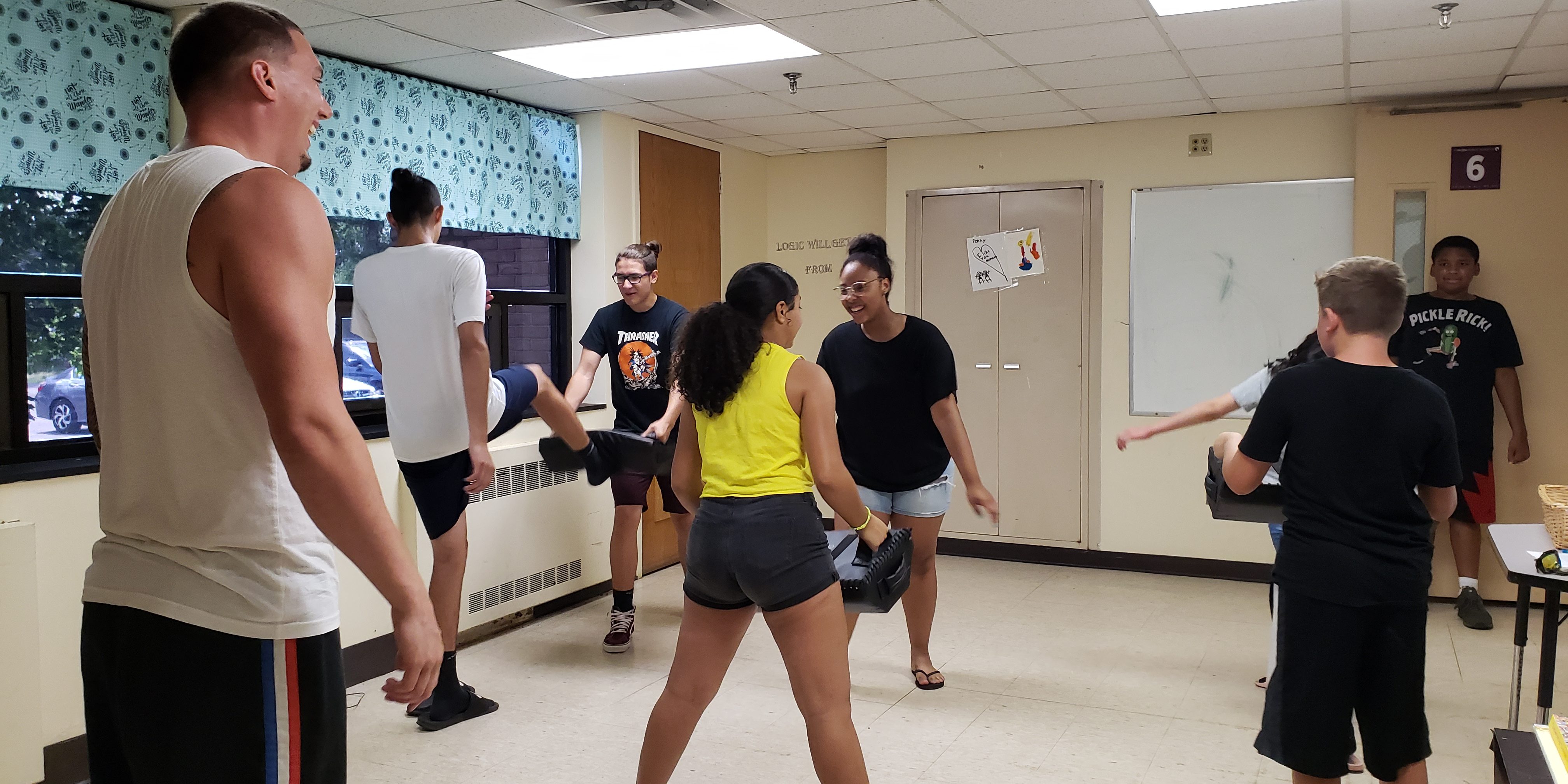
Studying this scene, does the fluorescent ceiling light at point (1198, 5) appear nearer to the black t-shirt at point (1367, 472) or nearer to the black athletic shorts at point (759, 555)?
the black t-shirt at point (1367, 472)

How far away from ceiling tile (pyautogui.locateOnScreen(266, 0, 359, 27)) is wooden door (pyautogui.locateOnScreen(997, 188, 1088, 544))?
11.9 feet

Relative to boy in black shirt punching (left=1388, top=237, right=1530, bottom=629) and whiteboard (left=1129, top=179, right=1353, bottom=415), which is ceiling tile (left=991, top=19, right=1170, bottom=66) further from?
boy in black shirt punching (left=1388, top=237, right=1530, bottom=629)

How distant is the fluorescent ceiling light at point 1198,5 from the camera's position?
3.51 m

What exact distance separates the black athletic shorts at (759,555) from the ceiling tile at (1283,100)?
3801mm

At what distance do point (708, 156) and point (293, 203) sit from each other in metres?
5.08

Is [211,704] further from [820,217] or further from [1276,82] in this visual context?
[820,217]

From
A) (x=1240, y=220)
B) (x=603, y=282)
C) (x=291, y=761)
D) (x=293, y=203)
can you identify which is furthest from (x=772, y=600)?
(x=1240, y=220)

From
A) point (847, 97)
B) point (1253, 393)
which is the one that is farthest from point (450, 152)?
point (1253, 393)

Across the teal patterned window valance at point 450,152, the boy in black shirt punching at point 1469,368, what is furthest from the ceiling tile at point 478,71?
the boy in black shirt punching at point 1469,368

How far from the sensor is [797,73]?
176 inches

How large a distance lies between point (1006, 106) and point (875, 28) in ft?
5.39

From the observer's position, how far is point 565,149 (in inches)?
207

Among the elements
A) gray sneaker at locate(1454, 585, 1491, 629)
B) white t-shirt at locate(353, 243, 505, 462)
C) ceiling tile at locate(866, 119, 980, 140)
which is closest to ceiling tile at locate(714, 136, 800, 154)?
ceiling tile at locate(866, 119, 980, 140)

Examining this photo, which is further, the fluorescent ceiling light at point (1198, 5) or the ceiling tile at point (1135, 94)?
the ceiling tile at point (1135, 94)
